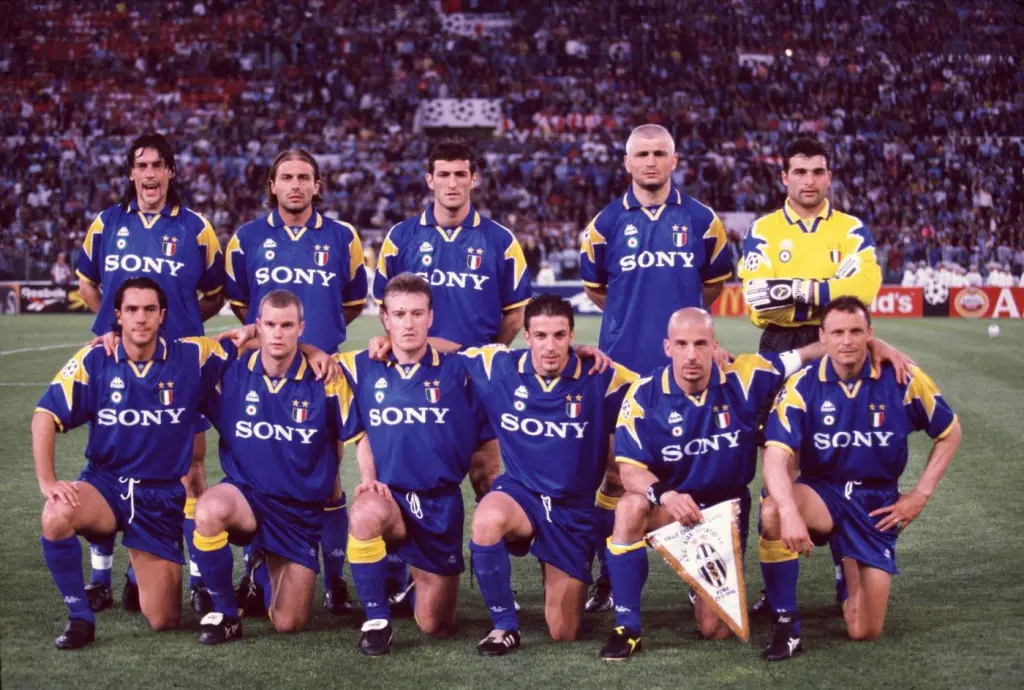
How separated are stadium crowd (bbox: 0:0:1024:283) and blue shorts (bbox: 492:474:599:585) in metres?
21.7

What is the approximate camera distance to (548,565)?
5605mm

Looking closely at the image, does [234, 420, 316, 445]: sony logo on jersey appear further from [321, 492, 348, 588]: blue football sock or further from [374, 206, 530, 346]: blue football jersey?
[374, 206, 530, 346]: blue football jersey

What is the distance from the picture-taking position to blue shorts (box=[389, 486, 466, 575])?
5.66 m

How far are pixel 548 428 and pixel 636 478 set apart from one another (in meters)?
0.50

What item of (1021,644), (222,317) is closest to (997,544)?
(1021,644)

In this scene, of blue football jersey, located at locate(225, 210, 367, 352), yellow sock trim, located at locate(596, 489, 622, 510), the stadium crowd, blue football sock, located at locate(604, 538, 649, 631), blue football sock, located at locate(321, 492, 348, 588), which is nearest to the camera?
blue football sock, located at locate(604, 538, 649, 631)

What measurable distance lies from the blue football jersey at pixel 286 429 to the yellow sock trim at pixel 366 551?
524mm

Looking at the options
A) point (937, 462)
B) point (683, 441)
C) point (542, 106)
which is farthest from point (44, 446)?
point (542, 106)

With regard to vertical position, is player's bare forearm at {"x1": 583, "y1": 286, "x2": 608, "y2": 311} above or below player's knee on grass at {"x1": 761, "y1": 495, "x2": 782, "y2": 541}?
above

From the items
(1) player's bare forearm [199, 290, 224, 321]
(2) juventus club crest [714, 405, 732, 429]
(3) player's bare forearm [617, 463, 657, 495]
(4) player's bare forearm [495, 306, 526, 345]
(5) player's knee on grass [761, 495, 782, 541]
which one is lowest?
(5) player's knee on grass [761, 495, 782, 541]

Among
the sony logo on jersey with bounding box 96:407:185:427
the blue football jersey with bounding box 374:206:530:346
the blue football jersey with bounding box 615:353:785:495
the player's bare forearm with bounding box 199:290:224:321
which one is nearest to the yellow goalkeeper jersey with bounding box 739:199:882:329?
the blue football jersey with bounding box 615:353:785:495

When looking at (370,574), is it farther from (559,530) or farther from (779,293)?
(779,293)

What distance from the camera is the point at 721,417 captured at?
5457mm

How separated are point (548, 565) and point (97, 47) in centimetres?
3349
